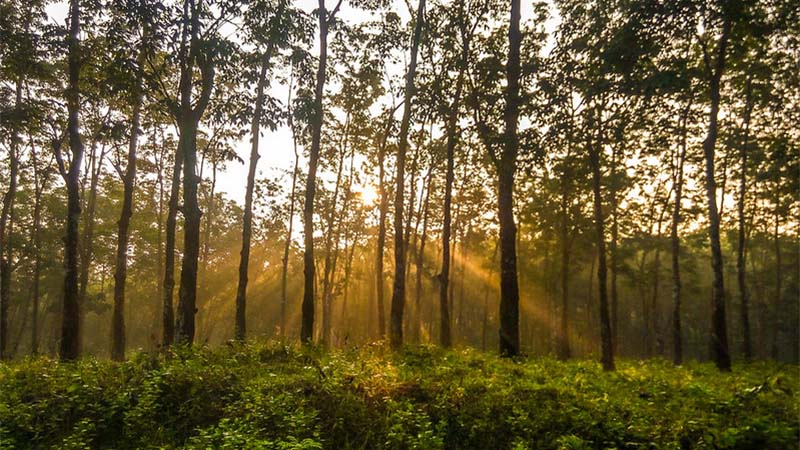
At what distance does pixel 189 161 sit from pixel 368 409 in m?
10.3

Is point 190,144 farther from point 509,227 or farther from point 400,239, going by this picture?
point 509,227

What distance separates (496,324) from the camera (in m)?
60.1

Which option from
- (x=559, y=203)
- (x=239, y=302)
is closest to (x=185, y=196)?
(x=239, y=302)

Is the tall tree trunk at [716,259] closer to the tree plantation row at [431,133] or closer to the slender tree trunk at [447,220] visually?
the tree plantation row at [431,133]

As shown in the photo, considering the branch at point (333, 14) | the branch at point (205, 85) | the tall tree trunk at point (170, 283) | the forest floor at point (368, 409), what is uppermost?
the branch at point (333, 14)

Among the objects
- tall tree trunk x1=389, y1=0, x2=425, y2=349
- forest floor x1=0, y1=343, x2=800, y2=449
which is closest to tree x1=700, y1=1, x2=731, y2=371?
forest floor x1=0, y1=343, x2=800, y2=449

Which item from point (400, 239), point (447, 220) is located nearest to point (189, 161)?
point (400, 239)

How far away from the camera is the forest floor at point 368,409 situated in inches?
266

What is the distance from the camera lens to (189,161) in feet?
47.4

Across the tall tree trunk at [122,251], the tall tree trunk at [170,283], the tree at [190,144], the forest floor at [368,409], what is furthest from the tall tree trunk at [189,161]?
the tall tree trunk at [122,251]

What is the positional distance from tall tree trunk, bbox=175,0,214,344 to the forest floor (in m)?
3.41

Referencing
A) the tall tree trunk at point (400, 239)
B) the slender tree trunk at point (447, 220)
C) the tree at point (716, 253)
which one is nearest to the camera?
the tree at point (716, 253)

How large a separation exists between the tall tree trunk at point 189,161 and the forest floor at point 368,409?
341 centimetres

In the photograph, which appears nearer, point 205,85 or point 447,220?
point 205,85
